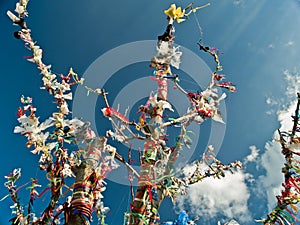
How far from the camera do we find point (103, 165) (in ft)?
7.34

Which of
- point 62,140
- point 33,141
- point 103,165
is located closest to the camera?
point 33,141

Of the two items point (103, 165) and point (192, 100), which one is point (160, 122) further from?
point (103, 165)

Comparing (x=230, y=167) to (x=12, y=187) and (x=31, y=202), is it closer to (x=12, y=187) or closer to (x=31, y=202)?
(x=31, y=202)

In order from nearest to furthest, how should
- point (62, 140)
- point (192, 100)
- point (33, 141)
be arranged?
point (33, 141) → point (62, 140) → point (192, 100)

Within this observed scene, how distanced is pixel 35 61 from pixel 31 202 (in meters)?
1.07

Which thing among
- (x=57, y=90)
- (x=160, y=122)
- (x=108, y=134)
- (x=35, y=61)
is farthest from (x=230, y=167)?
(x=35, y=61)

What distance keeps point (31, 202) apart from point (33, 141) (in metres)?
0.52

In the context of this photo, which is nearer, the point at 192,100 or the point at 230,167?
the point at 192,100

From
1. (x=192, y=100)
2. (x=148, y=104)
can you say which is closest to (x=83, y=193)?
(x=148, y=104)

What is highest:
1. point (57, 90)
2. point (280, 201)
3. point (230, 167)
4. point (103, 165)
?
point (57, 90)

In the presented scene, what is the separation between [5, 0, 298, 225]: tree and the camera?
1979mm

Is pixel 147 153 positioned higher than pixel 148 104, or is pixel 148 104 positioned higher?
pixel 148 104

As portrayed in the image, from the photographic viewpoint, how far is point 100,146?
2.14 m

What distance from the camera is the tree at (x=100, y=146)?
1.98m
